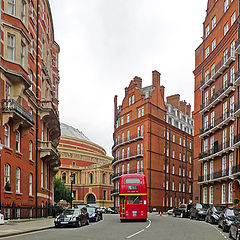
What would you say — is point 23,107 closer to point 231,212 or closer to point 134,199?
point 134,199

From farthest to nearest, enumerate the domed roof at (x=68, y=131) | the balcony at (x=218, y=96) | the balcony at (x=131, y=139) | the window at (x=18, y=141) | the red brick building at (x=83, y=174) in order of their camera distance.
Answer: the domed roof at (x=68, y=131)
the red brick building at (x=83, y=174)
the balcony at (x=131, y=139)
the balcony at (x=218, y=96)
the window at (x=18, y=141)

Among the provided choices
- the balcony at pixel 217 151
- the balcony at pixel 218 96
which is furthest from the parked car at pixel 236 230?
the balcony at pixel 218 96

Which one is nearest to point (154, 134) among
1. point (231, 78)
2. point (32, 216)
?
point (231, 78)

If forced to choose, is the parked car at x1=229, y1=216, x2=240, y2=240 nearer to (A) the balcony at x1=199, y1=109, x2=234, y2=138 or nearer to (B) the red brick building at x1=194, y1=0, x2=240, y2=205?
(B) the red brick building at x1=194, y1=0, x2=240, y2=205

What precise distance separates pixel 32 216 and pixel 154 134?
39.8 meters

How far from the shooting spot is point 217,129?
47.4m

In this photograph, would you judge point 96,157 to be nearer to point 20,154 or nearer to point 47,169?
point 47,169

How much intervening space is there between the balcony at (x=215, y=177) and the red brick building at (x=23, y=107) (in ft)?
60.8

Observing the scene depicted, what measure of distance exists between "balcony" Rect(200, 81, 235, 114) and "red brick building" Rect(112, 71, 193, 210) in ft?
61.5

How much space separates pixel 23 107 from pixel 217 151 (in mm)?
24758

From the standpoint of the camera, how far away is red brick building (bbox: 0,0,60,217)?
1106 inches

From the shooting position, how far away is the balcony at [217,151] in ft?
139

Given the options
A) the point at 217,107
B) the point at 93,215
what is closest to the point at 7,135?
the point at 93,215

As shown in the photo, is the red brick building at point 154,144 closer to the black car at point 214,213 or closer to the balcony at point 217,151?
the balcony at point 217,151
